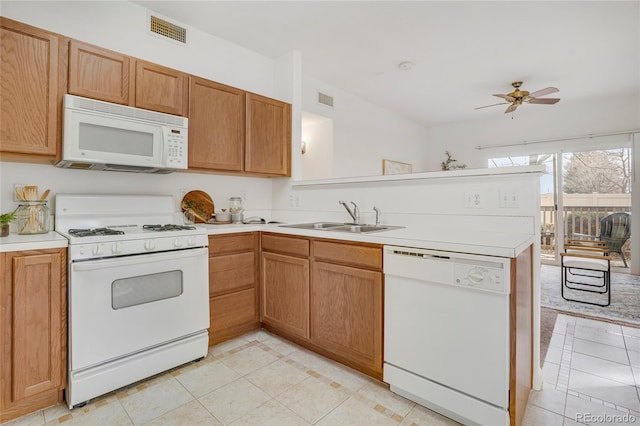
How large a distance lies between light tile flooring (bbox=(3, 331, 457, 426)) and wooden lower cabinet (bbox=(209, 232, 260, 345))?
28 centimetres

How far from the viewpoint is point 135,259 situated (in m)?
1.82

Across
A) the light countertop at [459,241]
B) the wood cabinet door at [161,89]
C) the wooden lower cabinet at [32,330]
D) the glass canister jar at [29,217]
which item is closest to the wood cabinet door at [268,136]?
the wood cabinet door at [161,89]

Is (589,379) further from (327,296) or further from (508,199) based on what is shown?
(327,296)

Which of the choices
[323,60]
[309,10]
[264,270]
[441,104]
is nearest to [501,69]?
[441,104]

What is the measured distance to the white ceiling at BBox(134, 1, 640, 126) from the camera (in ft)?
8.48

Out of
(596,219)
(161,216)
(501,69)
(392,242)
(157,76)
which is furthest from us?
(596,219)

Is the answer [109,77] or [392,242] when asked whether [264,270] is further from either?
[109,77]

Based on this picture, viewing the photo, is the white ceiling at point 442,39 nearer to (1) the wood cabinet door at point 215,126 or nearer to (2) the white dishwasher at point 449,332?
(1) the wood cabinet door at point 215,126

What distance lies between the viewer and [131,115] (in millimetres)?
2080

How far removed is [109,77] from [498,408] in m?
2.83

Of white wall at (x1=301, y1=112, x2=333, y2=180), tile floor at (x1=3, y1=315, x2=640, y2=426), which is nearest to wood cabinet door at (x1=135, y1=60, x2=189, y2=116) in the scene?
tile floor at (x1=3, y1=315, x2=640, y2=426)

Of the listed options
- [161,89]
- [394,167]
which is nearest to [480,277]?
[161,89]

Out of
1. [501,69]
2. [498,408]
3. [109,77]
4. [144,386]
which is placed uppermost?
[501,69]

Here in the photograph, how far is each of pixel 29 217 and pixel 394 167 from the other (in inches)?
196
